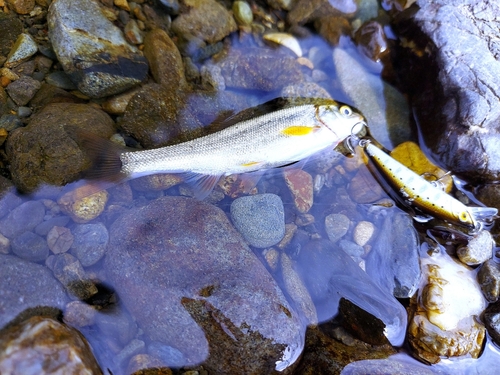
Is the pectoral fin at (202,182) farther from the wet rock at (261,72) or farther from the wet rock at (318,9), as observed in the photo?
the wet rock at (318,9)

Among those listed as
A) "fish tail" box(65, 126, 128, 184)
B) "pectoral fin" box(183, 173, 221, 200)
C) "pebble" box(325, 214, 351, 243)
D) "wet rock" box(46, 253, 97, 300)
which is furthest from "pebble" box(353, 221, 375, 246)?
"wet rock" box(46, 253, 97, 300)

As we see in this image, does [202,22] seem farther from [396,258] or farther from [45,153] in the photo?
[396,258]

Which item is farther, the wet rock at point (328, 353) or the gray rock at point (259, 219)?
the gray rock at point (259, 219)

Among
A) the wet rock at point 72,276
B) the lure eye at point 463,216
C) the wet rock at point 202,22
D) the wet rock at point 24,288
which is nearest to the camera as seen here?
the wet rock at point 24,288

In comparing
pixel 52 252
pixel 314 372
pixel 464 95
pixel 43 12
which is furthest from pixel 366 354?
pixel 43 12

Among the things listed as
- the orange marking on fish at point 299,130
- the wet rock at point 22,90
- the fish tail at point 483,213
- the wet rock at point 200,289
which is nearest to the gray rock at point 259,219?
the wet rock at point 200,289

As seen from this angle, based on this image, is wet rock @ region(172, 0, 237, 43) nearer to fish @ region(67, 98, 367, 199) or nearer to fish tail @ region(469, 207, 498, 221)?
fish @ region(67, 98, 367, 199)
